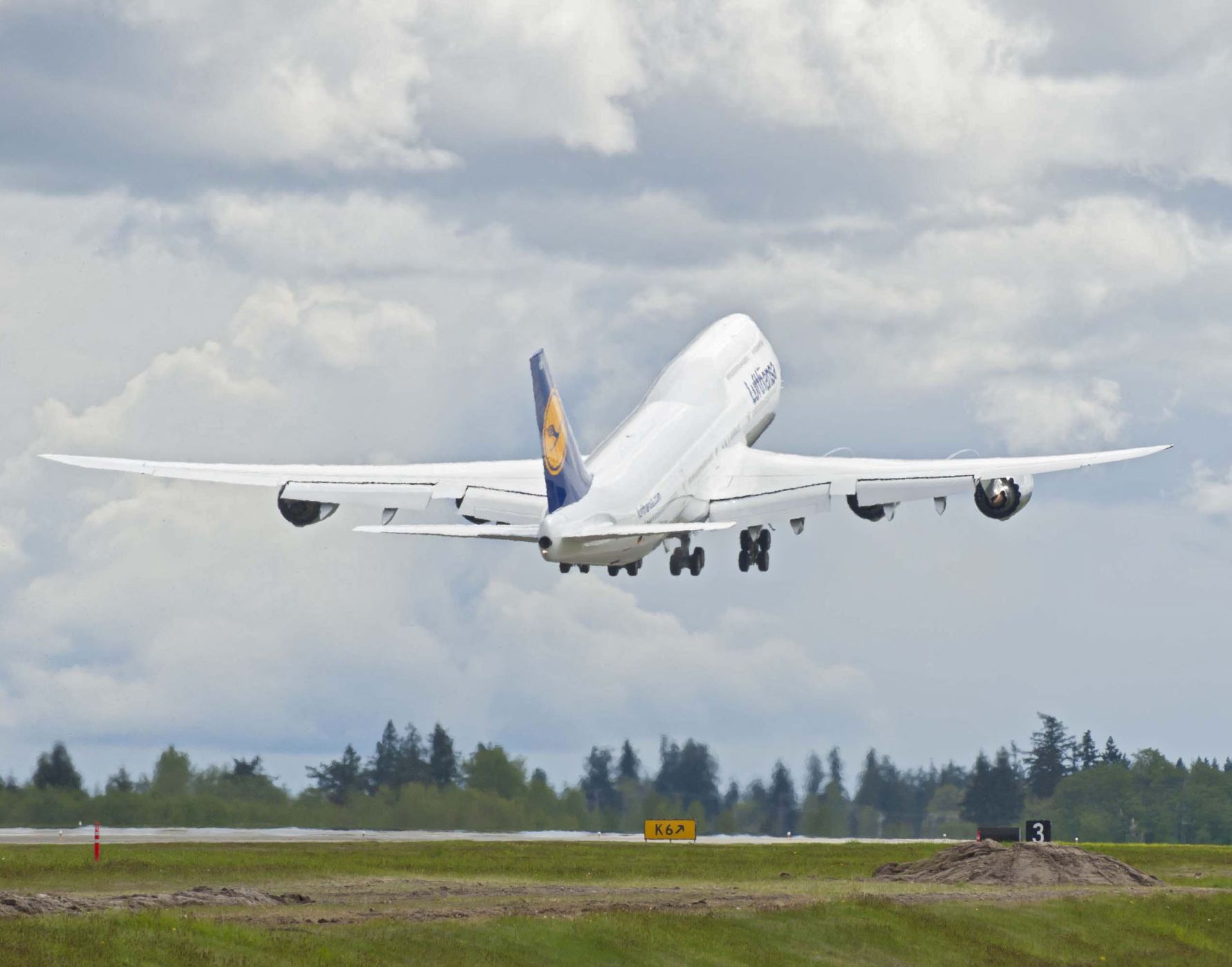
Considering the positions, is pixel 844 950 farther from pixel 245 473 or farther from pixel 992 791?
pixel 992 791

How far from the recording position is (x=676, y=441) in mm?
83938

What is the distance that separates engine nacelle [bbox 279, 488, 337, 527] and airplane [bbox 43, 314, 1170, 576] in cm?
7

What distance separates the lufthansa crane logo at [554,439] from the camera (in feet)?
237

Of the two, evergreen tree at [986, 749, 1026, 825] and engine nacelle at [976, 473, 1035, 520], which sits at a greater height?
engine nacelle at [976, 473, 1035, 520]

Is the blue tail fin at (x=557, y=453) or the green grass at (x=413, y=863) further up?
the blue tail fin at (x=557, y=453)

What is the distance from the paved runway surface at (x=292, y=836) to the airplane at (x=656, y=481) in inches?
583

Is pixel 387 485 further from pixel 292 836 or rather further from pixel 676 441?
pixel 292 836

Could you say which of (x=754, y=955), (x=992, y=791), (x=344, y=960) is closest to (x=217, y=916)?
(x=344, y=960)

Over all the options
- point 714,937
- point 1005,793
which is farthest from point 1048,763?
point 714,937

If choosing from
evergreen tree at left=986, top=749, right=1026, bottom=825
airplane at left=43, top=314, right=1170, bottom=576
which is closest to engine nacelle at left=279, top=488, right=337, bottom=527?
airplane at left=43, top=314, right=1170, bottom=576

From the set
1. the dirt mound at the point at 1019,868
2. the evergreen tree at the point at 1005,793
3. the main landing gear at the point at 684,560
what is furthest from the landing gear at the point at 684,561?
the evergreen tree at the point at 1005,793

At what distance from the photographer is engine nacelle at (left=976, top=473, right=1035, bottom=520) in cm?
8119

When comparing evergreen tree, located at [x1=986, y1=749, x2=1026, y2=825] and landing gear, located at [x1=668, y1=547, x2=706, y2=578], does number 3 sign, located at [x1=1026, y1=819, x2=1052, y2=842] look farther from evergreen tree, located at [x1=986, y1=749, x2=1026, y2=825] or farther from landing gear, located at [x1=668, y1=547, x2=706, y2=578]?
evergreen tree, located at [x1=986, y1=749, x2=1026, y2=825]

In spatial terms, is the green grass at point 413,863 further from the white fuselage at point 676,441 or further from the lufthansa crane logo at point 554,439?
the lufthansa crane logo at point 554,439
